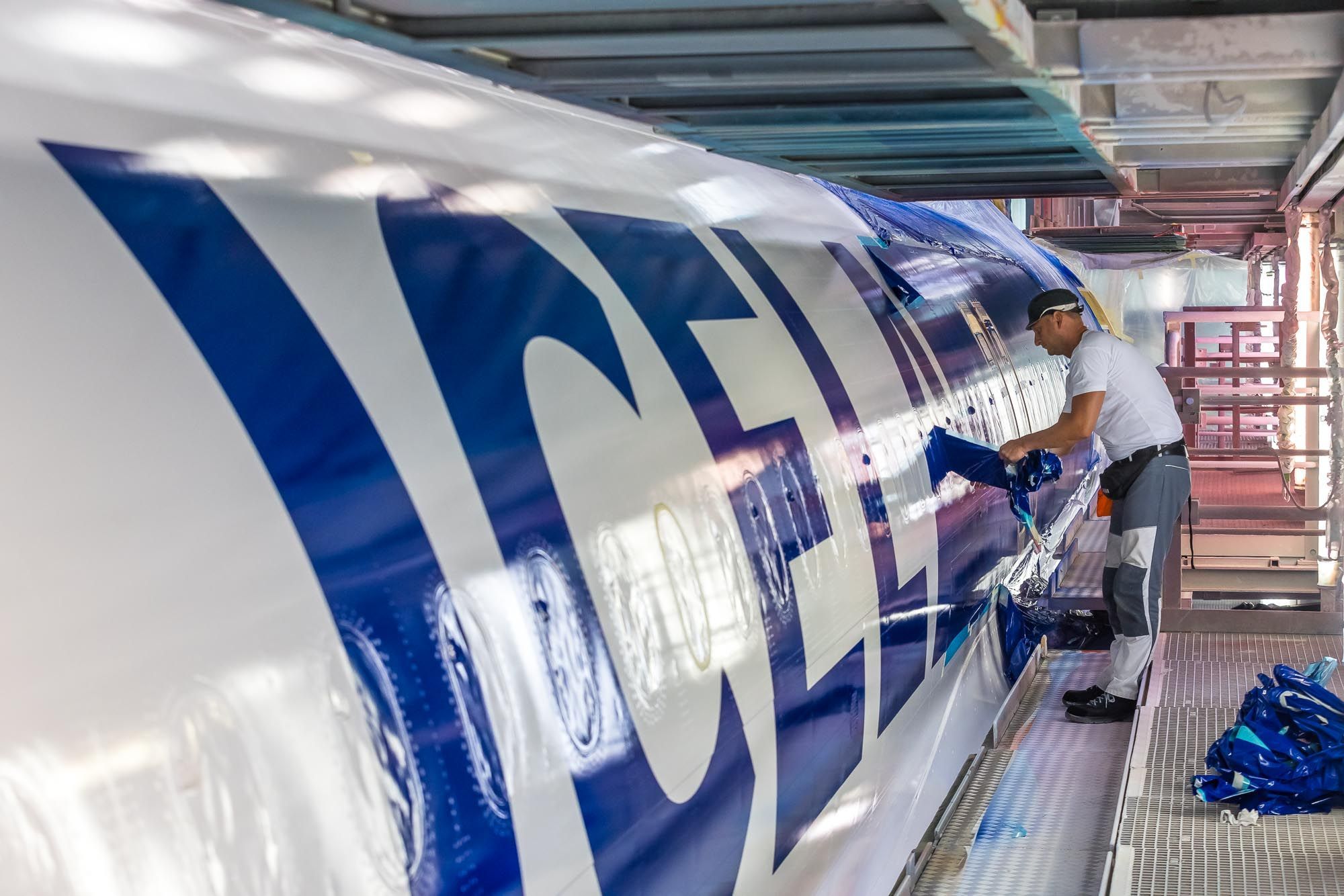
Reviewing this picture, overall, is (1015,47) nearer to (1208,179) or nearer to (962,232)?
(1208,179)

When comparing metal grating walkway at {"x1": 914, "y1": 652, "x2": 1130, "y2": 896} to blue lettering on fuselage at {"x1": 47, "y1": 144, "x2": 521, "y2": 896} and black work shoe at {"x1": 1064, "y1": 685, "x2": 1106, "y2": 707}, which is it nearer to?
black work shoe at {"x1": 1064, "y1": 685, "x2": 1106, "y2": 707}

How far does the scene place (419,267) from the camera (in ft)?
5.37

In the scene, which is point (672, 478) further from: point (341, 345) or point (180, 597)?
point (180, 597)

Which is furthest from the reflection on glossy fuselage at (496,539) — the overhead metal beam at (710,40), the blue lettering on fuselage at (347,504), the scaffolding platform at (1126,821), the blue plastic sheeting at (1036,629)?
the blue plastic sheeting at (1036,629)

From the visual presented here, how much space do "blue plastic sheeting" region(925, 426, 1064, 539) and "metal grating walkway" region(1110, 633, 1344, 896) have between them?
2.97 feet

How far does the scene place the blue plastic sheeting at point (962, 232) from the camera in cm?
474

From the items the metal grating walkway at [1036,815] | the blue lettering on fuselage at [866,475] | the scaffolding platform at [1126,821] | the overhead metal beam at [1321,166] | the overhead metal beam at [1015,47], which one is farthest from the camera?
the metal grating walkway at [1036,815]

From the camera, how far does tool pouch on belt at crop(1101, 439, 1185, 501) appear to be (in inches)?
189

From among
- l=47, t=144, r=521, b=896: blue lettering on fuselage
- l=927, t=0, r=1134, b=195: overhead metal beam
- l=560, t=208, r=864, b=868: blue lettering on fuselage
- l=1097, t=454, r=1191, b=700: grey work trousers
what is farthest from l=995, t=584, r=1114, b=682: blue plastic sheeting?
l=47, t=144, r=521, b=896: blue lettering on fuselage

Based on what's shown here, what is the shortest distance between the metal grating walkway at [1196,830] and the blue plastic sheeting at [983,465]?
0.91 m

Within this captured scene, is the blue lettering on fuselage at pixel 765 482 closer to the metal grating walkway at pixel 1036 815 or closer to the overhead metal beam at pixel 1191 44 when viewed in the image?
the overhead metal beam at pixel 1191 44

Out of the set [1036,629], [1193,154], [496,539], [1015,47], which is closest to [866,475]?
[1015,47]

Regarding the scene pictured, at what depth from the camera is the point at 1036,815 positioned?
4.04 meters

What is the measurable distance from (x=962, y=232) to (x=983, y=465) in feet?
9.35
